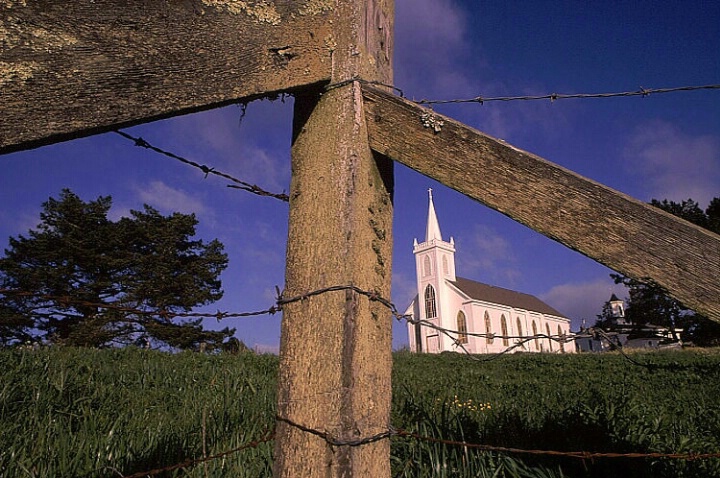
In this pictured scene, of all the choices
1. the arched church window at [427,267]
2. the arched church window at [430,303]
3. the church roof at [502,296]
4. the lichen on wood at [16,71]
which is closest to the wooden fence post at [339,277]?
the lichen on wood at [16,71]

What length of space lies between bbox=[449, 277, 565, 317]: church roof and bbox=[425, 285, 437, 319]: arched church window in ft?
9.97

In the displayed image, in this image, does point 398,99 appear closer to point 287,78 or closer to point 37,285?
point 287,78

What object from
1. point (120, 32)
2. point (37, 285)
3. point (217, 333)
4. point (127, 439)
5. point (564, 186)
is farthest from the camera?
point (217, 333)

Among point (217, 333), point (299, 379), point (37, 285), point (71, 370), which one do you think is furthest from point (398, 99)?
point (37, 285)

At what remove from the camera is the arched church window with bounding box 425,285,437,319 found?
57.8 metres

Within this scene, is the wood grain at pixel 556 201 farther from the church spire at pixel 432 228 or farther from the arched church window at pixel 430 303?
the church spire at pixel 432 228

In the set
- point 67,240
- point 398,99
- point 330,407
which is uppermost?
→ point 67,240

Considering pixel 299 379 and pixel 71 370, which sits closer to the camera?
pixel 299 379

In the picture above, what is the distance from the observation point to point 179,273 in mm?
28969

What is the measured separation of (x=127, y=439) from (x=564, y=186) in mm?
2632

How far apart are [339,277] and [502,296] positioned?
7138 centimetres

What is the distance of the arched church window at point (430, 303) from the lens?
190 ft

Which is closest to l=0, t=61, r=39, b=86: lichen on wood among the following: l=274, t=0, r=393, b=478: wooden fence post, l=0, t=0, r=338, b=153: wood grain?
l=0, t=0, r=338, b=153: wood grain

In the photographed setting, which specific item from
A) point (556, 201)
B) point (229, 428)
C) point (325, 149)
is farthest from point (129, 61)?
point (229, 428)
